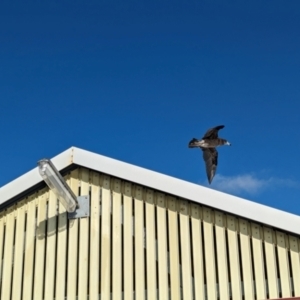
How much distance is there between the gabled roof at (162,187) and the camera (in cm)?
728

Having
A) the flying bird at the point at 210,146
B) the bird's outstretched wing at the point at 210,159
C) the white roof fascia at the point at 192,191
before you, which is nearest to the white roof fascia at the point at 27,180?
the white roof fascia at the point at 192,191

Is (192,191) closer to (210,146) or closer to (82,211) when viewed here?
(82,211)

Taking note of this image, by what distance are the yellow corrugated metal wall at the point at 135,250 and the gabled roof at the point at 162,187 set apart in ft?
0.58

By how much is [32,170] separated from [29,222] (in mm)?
753

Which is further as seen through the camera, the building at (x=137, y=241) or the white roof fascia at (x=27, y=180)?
the white roof fascia at (x=27, y=180)

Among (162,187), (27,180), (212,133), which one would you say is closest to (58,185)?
(27,180)

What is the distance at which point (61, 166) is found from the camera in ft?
28.3

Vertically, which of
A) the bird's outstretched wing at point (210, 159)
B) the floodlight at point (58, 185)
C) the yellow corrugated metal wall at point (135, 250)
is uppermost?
the bird's outstretched wing at point (210, 159)

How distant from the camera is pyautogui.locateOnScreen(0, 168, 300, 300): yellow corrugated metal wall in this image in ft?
23.9

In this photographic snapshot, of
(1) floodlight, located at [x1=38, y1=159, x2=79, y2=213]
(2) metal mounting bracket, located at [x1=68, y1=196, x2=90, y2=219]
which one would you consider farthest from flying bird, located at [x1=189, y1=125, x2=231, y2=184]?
(1) floodlight, located at [x1=38, y1=159, x2=79, y2=213]

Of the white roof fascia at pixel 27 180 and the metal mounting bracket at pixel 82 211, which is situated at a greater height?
the white roof fascia at pixel 27 180

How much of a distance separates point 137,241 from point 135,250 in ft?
0.41

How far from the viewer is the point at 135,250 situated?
7.89m

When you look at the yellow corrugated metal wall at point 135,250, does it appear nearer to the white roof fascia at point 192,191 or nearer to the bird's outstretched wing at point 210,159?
the white roof fascia at point 192,191
